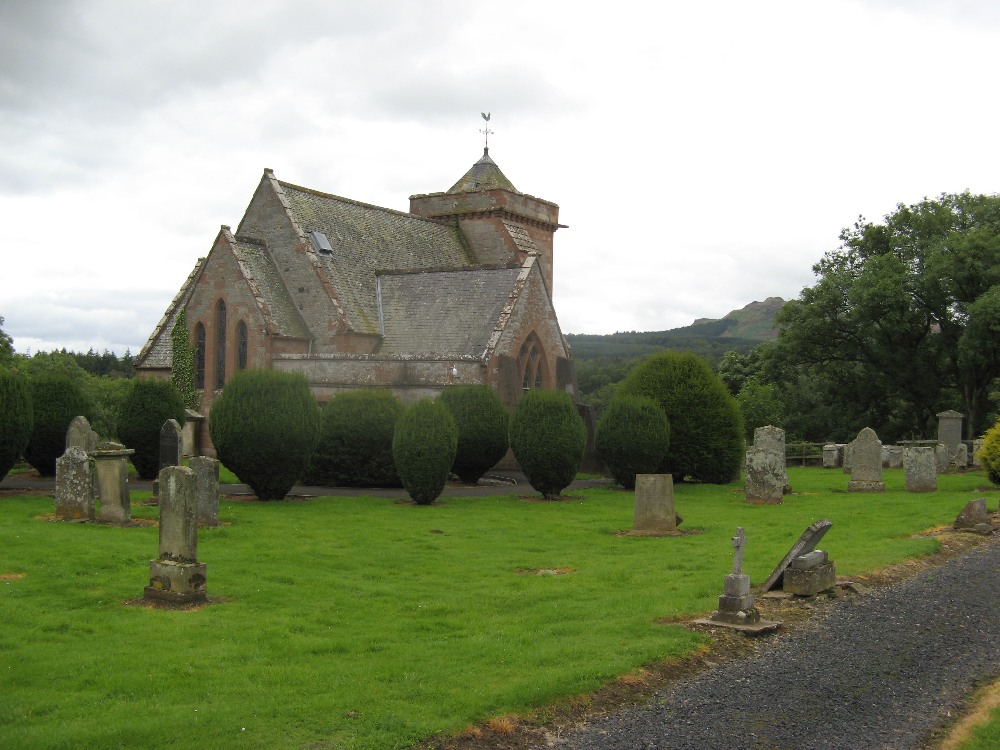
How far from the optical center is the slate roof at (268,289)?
33.7 metres

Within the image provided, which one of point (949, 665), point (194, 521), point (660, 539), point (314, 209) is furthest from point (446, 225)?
point (949, 665)

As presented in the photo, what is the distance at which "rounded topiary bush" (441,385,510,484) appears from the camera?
27.0 meters

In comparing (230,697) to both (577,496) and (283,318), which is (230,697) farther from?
(283,318)

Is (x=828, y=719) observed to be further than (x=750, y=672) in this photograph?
No

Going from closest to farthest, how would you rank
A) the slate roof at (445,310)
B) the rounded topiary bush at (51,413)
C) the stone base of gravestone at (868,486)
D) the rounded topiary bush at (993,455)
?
the rounded topiary bush at (993,455), the rounded topiary bush at (51,413), the stone base of gravestone at (868,486), the slate roof at (445,310)

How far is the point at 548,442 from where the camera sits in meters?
24.9

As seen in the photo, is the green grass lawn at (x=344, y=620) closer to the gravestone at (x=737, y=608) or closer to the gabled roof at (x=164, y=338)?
the gravestone at (x=737, y=608)

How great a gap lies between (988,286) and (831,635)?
115 feet

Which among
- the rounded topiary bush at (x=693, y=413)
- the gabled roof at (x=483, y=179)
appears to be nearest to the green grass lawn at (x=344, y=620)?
the rounded topiary bush at (x=693, y=413)

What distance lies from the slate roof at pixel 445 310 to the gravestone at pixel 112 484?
15524 millimetres

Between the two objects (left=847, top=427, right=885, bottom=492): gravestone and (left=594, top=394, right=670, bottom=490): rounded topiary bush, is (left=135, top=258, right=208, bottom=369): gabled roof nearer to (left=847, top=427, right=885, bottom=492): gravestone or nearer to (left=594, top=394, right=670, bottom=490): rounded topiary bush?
(left=594, top=394, right=670, bottom=490): rounded topiary bush

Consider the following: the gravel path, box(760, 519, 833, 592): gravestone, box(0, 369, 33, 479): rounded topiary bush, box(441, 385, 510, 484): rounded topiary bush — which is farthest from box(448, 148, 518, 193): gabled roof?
the gravel path

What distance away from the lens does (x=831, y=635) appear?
34.0 feet

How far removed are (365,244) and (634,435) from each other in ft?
53.7
